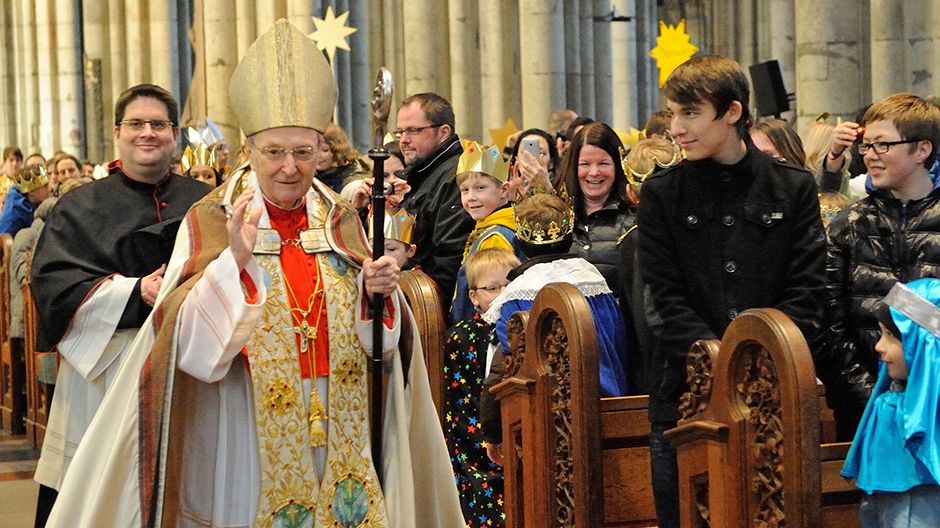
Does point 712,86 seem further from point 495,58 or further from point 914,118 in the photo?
point 495,58

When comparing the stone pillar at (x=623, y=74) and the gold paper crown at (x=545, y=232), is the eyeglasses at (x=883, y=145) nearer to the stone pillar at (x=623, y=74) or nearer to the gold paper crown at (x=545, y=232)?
the gold paper crown at (x=545, y=232)

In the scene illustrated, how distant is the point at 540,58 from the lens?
51.8ft

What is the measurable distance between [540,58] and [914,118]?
36.4 ft

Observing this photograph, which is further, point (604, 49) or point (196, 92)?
point (196, 92)

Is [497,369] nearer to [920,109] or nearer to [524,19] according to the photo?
[920,109]

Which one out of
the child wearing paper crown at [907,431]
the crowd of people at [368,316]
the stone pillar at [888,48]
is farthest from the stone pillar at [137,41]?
the child wearing paper crown at [907,431]

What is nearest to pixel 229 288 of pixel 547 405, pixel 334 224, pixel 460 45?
pixel 334 224

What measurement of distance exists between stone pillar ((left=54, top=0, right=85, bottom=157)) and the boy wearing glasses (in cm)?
2543

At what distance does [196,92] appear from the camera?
2058 cm

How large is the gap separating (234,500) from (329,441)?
0.34m

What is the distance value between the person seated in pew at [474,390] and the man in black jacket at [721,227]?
173 cm

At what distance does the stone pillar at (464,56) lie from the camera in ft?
56.9

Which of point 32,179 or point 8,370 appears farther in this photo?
point 8,370

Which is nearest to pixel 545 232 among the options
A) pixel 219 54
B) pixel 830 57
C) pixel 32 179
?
pixel 830 57
